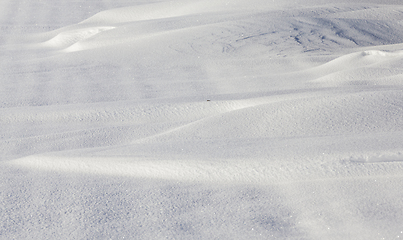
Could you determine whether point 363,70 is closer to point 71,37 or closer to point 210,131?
point 210,131

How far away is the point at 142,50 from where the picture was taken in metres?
2.86

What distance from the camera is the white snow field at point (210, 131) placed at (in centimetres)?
117

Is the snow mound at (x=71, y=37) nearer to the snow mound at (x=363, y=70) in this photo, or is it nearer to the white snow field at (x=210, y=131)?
the white snow field at (x=210, y=131)

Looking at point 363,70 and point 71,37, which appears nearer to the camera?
point 363,70

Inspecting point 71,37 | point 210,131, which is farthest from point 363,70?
point 71,37

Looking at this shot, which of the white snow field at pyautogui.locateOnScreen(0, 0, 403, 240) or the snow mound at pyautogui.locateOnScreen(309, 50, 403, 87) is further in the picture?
the snow mound at pyautogui.locateOnScreen(309, 50, 403, 87)

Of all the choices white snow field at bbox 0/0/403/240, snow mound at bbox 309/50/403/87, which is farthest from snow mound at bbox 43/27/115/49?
snow mound at bbox 309/50/403/87

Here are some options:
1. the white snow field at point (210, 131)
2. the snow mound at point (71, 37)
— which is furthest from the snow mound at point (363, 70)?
the snow mound at point (71, 37)

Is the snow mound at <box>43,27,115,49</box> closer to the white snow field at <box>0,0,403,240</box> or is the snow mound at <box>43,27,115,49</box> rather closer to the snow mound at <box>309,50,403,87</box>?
the white snow field at <box>0,0,403,240</box>

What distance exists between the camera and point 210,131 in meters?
1.65

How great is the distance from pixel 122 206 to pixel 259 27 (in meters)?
2.14

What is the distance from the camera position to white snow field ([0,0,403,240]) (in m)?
1.17

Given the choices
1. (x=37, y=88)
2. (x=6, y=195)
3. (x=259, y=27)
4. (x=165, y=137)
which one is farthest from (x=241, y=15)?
(x=6, y=195)

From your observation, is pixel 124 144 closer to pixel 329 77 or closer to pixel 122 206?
pixel 122 206
